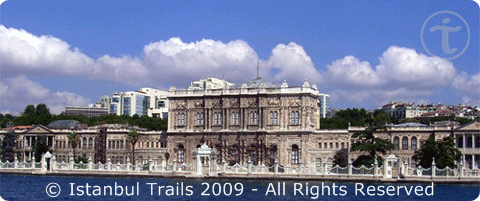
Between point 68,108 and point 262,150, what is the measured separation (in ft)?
288

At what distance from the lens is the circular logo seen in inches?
1667

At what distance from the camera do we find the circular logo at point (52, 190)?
139ft

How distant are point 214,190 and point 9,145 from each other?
1573 inches

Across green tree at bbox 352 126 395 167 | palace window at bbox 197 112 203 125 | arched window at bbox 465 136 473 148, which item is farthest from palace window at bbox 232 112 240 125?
arched window at bbox 465 136 473 148

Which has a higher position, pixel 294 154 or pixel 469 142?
pixel 469 142

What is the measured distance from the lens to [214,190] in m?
45.2

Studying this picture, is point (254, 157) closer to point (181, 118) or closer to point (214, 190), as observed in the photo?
point (181, 118)

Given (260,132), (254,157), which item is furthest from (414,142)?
(254,157)

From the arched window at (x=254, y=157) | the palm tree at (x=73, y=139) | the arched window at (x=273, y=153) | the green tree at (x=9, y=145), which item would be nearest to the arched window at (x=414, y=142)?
the arched window at (x=273, y=153)

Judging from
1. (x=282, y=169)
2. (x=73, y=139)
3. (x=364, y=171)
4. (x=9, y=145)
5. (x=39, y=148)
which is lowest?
(x=282, y=169)

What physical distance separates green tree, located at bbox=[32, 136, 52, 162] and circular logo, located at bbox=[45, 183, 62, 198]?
27.1 m

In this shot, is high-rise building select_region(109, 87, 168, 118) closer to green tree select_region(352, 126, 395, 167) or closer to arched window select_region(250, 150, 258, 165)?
arched window select_region(250, 150, 258, 165)

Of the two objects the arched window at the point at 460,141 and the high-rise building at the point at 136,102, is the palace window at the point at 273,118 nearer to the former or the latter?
the arched window at the point at 460,141

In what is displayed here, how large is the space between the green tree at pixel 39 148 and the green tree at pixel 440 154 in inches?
1634
